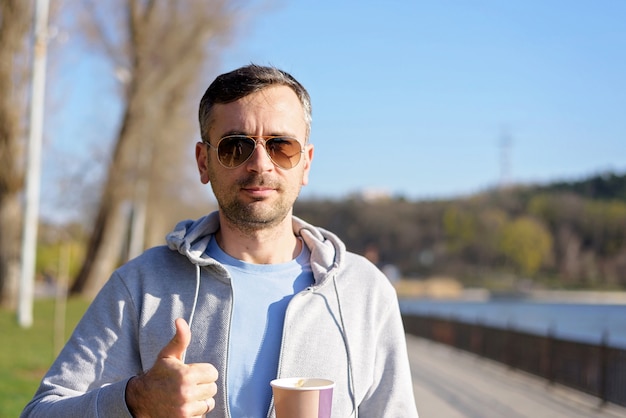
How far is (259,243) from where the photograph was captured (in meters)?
2.46

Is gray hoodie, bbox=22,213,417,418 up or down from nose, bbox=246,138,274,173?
down

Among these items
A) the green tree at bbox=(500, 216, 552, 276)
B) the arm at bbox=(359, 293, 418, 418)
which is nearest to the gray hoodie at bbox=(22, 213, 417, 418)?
the arm at bbox=(359, 293, 418, 418)

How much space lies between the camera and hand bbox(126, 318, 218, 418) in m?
1.94

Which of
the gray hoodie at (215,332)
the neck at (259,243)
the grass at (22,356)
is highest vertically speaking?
the neck at (259,243)

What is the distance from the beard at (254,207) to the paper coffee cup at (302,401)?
50cm

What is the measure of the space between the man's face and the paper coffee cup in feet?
1.70

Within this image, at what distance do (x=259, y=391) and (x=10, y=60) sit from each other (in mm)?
21119

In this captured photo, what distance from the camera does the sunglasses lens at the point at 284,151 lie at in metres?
2.41

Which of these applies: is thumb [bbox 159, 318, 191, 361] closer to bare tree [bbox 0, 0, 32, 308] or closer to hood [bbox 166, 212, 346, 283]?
hood [bbox 166, 212, 346, 283]

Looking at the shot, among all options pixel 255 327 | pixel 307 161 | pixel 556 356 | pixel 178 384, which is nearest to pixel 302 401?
pixel 178 384

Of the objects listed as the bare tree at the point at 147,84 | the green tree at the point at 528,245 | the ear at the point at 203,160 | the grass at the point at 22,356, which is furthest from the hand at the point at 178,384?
the green tree at the point at 528,245

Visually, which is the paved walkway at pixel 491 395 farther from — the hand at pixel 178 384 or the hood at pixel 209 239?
the hand at pixel 178 384

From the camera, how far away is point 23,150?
22438mm

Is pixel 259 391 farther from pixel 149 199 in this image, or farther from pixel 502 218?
pixel 502 218
